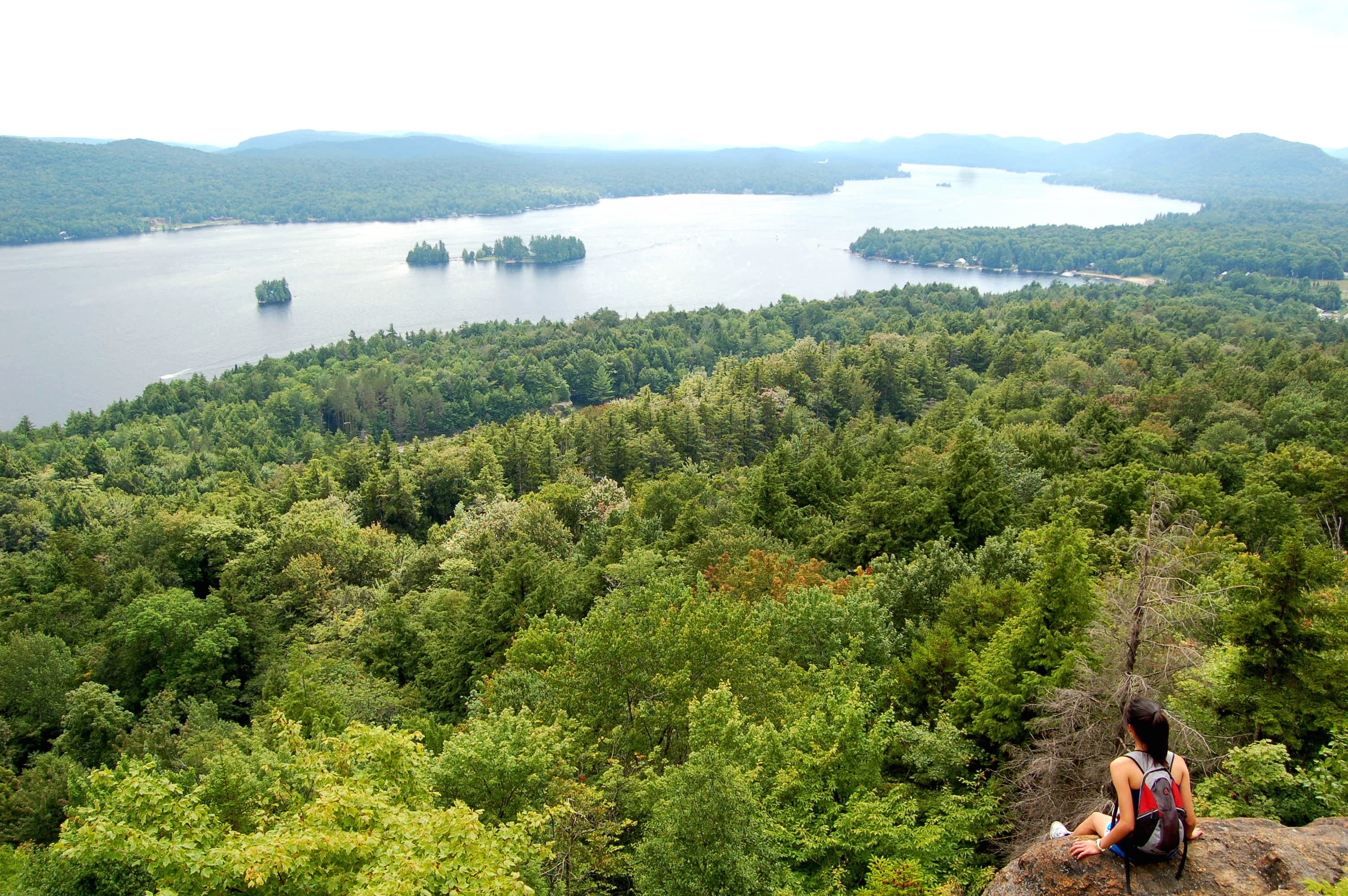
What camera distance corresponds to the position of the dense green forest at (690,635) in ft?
37.0

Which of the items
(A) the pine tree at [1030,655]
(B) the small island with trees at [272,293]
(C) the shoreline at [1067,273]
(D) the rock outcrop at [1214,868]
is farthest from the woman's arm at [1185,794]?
(C) the shoreline at [1067,273]

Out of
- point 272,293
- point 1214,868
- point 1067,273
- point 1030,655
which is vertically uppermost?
point 1214,868

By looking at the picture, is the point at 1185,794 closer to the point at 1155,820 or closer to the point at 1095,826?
the point at 1155,820

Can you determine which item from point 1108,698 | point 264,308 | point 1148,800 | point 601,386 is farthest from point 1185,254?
point 1148,800

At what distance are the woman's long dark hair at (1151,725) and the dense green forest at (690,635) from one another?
459 centimetres

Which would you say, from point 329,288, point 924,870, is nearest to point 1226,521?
point 924,870

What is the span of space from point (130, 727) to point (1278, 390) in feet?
255

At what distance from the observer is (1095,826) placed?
701cm

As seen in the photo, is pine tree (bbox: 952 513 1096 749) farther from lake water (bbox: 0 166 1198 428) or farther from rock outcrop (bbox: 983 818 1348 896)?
lake water (bbox: 0 166 1198 428)

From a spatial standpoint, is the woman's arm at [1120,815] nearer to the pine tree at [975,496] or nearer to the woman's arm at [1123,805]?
the woman's arm at [1123,805]

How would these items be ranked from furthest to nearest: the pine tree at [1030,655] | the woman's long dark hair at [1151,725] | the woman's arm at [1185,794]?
the pine tree at [1030,655] < the woman's arm at [1185,794] < the woman's long dark hair at [1151,725]

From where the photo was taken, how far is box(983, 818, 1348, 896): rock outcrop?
6.70m

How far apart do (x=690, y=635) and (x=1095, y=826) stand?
10.0m

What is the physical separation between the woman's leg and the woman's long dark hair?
102 cm
